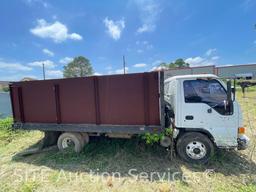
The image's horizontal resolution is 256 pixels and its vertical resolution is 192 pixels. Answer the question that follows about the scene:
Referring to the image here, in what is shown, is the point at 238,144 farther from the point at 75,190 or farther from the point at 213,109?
the point at 75,190

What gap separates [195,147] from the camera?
12.6 ft

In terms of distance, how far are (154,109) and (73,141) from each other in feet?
7.59

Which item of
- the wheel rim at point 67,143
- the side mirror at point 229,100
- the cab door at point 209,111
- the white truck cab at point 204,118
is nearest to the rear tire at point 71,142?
the wheel rim at point 67,143

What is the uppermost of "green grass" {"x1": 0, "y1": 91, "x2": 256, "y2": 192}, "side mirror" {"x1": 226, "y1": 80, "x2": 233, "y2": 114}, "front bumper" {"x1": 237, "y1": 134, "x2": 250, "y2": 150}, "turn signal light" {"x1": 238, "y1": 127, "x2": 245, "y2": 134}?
"side mirror" {"x1": 226, "y1": 80, "x2": 233, "y2": 114}

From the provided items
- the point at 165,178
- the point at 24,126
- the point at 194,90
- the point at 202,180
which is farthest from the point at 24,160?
the point at 194,90

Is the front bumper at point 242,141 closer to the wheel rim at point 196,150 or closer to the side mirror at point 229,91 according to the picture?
the wheel rim at point 196,150

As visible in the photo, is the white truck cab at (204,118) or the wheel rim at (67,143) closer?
the white truck cab at (204,118)

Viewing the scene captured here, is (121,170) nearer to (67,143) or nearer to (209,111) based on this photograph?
(67,143)

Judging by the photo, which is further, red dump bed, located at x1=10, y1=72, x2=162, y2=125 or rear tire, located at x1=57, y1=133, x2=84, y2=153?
rear tire, located at x1=57, y1=133, x2=84, y2=153

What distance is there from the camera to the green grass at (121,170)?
128 inches

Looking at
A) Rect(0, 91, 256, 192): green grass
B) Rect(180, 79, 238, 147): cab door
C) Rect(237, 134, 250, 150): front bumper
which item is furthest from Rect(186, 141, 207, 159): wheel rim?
Rect(237, 134, 250, 150): front bumper

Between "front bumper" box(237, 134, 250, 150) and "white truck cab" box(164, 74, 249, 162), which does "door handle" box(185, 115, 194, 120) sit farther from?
"front bumper" box(237, 134, 250, 150)

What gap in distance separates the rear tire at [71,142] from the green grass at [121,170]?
158 millimetres

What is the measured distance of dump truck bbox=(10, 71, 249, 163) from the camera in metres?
3.67
